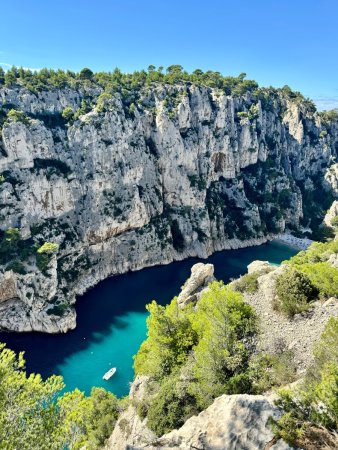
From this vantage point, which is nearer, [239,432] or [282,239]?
[239,432]

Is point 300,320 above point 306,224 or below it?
above

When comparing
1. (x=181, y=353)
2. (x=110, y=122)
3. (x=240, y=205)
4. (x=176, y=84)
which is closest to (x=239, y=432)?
(x=181, y=353)

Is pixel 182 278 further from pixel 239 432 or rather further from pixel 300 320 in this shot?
pixel 239 432

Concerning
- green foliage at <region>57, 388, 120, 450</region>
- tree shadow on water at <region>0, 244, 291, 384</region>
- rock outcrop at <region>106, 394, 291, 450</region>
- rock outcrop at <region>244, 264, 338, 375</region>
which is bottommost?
tree shadow on water at <region>0, 244, 291, 384</region>

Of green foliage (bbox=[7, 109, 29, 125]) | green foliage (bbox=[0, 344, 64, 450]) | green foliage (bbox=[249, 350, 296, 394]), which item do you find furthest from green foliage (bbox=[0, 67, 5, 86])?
green foliage (bbox=[249, 350, 296, 394])

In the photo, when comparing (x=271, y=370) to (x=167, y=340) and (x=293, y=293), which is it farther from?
(x=167, y=340)

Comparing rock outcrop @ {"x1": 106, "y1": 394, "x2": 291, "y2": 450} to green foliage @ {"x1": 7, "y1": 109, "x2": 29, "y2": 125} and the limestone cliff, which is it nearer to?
the limestone cliff

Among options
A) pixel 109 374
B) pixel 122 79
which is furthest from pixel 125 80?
pixel 109 374
